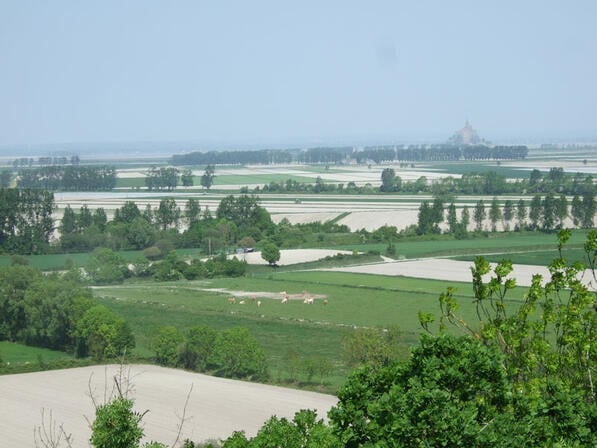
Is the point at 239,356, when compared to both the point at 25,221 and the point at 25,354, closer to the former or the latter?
the point at 25,354

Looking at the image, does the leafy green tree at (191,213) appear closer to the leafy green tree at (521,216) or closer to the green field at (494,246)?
the green field at (494,246)

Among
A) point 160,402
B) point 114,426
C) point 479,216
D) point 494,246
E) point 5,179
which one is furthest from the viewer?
point 5,179

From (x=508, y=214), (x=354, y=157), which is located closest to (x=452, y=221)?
(x=508, y=214)

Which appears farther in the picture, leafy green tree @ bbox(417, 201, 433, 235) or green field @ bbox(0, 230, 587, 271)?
leafy green tree @ bbox(417, 201, 433, 235)

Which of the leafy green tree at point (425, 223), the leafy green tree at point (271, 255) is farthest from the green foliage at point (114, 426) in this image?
the leafy green tree at point (425, 223)

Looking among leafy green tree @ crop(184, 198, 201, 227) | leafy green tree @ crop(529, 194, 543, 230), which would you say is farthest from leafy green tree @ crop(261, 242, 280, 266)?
leafy green tree @ crop(529, 194, 543, 230)

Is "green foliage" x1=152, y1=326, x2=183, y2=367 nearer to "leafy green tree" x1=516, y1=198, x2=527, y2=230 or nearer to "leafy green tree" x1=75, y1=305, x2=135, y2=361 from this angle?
"leafy green tree" x1=75, y1=305, x2=135, y2=361
